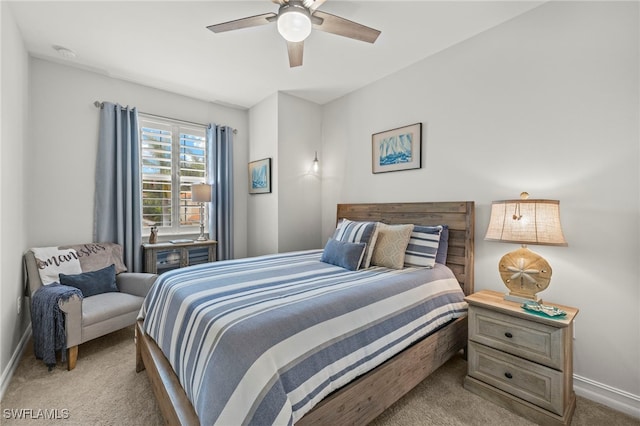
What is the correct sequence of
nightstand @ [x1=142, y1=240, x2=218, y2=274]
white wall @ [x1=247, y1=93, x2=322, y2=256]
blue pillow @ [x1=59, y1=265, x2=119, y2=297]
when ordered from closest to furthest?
1. blue pillow @ [x1=59, y1=265, x2=119, y2=297]
2. nightstand @ [x1=142, y1=240, x2=218, y2=274]
3. white wall @ [x1=247, y1=93, x2=322, y2=256]

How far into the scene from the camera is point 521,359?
173cm

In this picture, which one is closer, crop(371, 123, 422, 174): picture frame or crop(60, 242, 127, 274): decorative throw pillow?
crop(60, 242, 127, 274): decorative throw pillow

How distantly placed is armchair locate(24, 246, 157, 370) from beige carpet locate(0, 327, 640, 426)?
0.80ft

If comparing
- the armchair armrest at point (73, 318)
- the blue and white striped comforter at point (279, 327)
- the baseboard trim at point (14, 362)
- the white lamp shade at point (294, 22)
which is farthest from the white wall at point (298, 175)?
→ the baseboard trim at point (14, 362)

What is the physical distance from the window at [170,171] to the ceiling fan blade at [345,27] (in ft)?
8.70

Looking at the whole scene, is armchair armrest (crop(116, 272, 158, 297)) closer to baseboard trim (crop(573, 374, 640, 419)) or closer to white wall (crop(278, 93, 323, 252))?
white wall (crop(278, 93, 323, 252))

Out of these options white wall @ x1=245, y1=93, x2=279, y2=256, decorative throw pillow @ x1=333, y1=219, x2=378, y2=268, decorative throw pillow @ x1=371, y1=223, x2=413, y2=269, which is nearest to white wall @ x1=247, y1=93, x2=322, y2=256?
white wall @ x1=245, y1=93, x2=279, y2=256

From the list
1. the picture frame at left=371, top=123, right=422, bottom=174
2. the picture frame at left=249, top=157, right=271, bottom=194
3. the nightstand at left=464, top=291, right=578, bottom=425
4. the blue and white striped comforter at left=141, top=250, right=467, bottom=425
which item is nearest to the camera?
the blue and white striped comforter at left=141, top=250, right=467, bottom=425

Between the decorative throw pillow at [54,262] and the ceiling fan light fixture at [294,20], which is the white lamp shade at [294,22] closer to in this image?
the ceiling fan light fixture at [294,20]

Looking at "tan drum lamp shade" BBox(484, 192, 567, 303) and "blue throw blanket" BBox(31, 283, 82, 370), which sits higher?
"tan drum lamp shade" BBox(484, 192, 567, 303)

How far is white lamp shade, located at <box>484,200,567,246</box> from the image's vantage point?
5.70ft

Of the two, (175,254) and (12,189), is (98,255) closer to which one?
(175,254)

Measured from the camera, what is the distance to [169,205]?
3738 millimetres

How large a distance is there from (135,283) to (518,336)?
3301 mm
